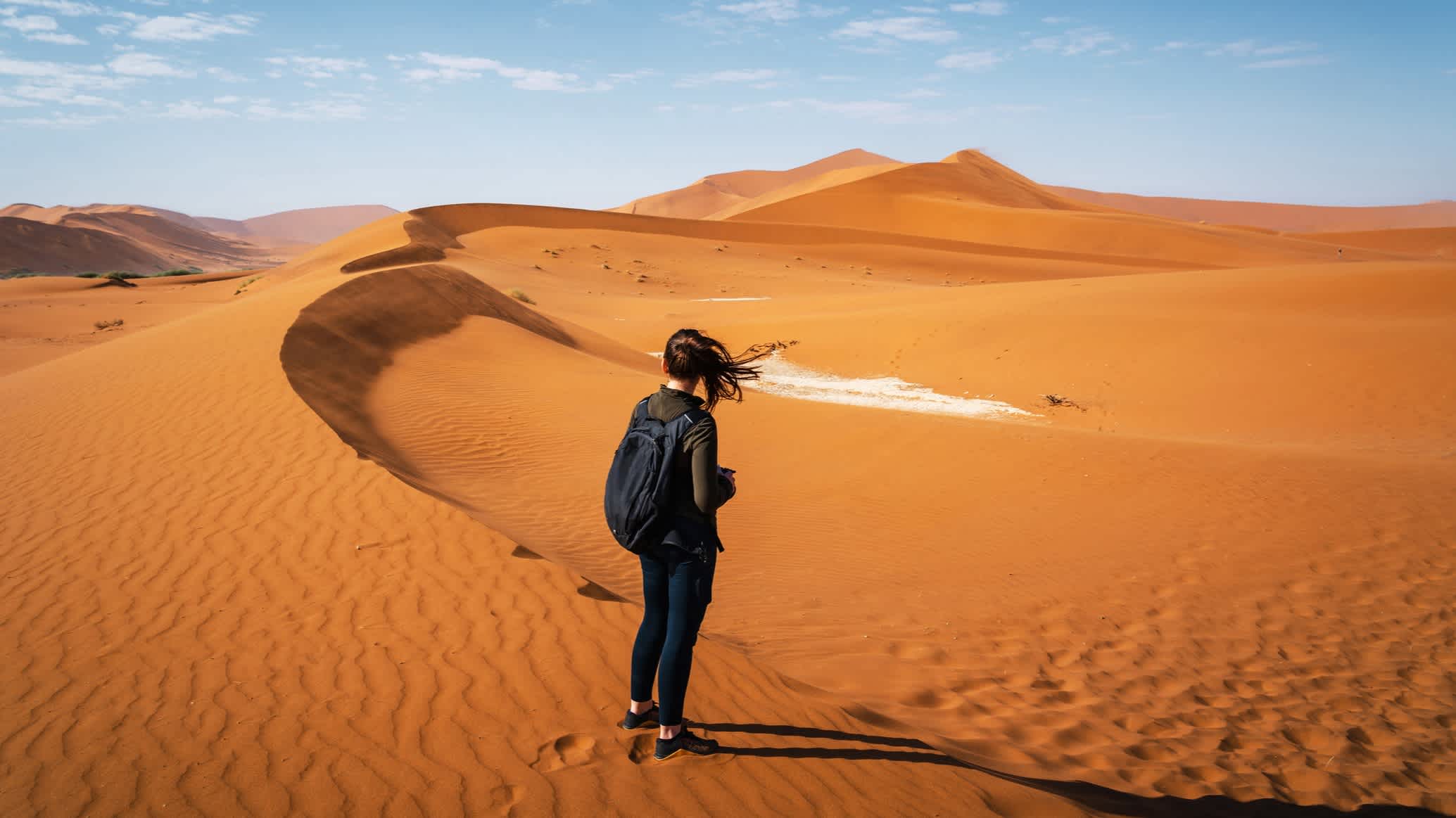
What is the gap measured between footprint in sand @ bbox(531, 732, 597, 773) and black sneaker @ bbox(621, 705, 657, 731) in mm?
155

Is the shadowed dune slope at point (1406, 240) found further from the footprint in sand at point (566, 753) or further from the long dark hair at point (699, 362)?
the footprint in sand at point (566, 753)

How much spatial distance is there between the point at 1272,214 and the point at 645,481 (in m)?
169

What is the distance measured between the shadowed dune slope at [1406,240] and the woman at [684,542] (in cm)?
7969

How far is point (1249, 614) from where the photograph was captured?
642 cm

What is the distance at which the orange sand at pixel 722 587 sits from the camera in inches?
145

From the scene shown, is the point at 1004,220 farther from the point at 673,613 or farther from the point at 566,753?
the point at 566,753

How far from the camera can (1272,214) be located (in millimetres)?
141375

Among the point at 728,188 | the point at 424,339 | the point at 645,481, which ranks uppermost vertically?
the point at 728,188

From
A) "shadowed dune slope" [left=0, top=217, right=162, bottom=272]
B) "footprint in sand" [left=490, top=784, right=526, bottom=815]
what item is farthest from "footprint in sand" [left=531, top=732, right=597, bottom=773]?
"shadowed dune slope" [left=0, top=217, right=162, bottom=272]

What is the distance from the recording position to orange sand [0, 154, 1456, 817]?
3.70 m

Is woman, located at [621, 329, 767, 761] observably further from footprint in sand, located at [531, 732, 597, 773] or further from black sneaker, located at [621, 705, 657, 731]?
footprint in sand, located at [531, 732, 597, 773]

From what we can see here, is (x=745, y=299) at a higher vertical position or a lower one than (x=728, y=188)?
lower

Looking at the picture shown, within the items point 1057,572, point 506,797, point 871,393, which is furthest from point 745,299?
point 506,797

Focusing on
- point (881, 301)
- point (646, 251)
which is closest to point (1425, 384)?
point (881, 301)
